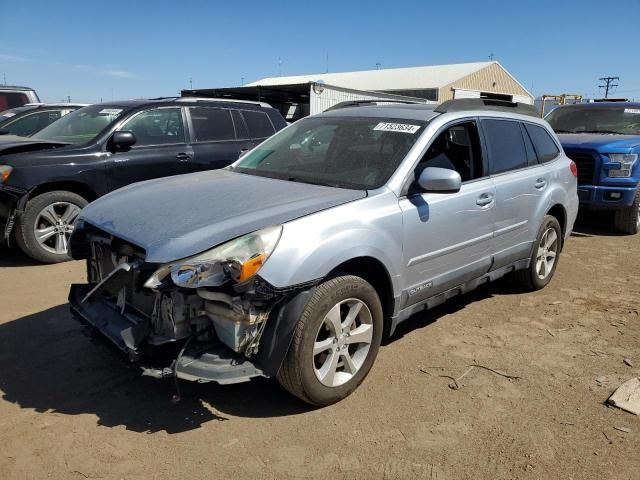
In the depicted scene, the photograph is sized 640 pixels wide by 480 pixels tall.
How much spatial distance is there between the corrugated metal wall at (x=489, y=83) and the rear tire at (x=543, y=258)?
34593 mm

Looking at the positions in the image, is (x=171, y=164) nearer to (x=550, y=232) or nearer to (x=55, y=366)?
(x=55, y=366)

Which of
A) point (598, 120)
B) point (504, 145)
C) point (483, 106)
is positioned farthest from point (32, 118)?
point (598, 120)

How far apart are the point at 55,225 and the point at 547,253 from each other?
5361 millimetres

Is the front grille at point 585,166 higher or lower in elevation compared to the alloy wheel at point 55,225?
higher

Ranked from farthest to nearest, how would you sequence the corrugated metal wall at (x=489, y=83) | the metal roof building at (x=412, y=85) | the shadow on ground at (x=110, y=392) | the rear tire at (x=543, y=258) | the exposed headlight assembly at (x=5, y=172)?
the corrugated metal wall at (x=489, y=83), the metal roof building at (x=412, y=85), the exposed headlight assembly at (x=5, y=172), the rear tire at (x=543, y=258), the shadow on ground at (x=110, y=392)

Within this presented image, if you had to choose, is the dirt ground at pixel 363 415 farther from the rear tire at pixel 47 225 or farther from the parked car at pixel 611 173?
the parked car at pixel 611 173

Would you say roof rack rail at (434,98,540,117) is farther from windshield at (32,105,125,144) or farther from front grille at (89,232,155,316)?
windshield at (32,105,125,144)

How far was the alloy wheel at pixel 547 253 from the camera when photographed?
5156 mm

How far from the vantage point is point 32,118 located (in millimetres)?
9609

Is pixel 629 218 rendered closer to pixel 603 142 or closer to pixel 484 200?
pixel 603 142

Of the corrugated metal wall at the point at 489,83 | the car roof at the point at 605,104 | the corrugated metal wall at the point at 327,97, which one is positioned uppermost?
the corrugated metal wall at the point at 489,83

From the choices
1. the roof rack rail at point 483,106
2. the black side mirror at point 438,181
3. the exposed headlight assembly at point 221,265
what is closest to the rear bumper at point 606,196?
the roof rack rail at point 483,106

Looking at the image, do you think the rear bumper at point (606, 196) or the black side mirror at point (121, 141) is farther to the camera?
the rear bumper at point (606, 196)

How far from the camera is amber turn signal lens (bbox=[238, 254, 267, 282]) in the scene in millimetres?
2576
